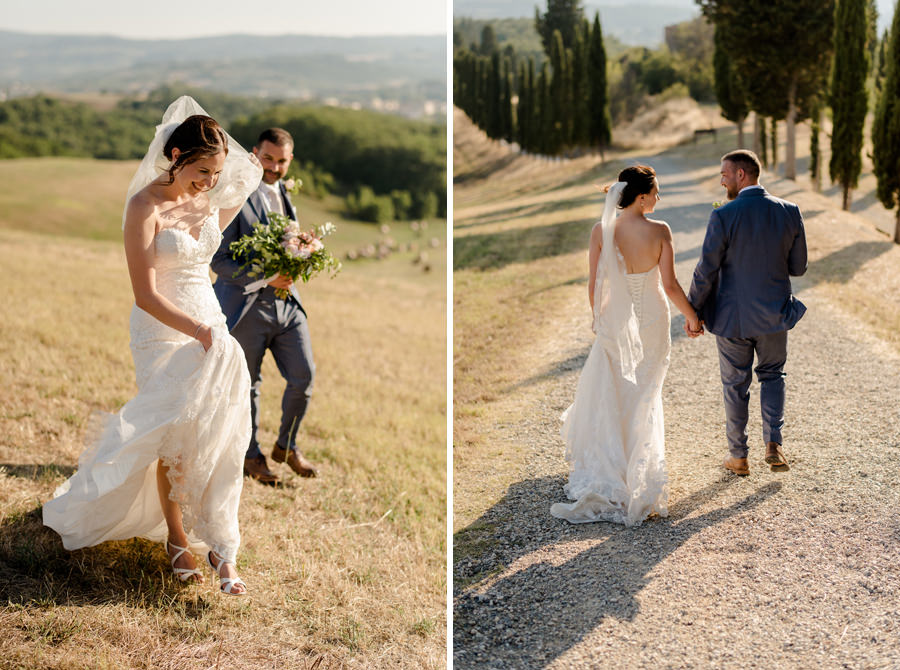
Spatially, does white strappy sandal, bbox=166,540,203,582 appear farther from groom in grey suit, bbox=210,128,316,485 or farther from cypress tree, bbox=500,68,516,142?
cypress tree, bbox=500,68,516,142

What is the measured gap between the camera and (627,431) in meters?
4.83

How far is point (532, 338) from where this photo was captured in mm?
9438

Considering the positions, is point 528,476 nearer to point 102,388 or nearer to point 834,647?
point 834,647

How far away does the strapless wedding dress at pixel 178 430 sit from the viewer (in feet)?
13.0

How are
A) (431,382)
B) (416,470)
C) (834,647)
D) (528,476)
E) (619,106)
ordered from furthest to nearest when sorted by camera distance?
1. (619,106)
2. (431,382)
3. (416,470)
4. (528,476)
5. (834,647)

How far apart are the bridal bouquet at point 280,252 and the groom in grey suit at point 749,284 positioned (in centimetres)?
240

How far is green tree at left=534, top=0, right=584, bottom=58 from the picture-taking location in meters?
52.9

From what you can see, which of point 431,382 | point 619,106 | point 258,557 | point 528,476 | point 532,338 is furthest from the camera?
point 619,106

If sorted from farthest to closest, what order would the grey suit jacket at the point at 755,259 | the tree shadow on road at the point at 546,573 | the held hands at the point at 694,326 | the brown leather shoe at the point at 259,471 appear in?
the brown leather shoe at the point at 259,471 < the held hands at the point at 694,326 < the grey suit jacket at the point at 755,259 < the tree shadow on road at the point at 546,573

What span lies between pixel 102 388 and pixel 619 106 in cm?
5491

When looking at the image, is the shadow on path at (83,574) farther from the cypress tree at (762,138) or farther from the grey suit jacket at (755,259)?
the cypress tree at (762,138)

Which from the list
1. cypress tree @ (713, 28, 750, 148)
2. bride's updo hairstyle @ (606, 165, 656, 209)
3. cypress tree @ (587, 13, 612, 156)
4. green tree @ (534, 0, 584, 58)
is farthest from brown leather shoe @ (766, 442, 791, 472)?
green tree @ (534, 0, 584, 58)

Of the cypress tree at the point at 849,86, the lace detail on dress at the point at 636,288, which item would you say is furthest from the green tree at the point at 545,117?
the lace detail on dress at the point at 636,288

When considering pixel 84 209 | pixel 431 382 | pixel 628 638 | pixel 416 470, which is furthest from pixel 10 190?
pixel 628 638
